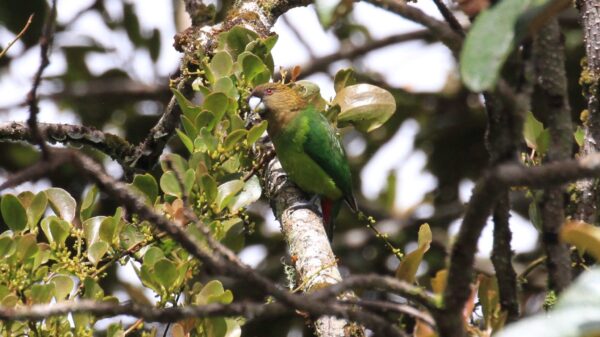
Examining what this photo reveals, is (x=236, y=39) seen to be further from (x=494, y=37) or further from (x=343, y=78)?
(x=494, y=37)

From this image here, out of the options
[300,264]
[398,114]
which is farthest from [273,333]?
[300,264]

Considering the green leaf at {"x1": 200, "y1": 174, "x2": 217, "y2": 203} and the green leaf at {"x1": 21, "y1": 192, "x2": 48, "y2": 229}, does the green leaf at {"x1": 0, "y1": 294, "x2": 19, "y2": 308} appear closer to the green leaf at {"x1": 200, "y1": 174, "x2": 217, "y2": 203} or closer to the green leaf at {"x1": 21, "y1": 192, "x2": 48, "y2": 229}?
the green leaf at {"x1": 21, "y1": 192, "x2": 48, "y2": 229}

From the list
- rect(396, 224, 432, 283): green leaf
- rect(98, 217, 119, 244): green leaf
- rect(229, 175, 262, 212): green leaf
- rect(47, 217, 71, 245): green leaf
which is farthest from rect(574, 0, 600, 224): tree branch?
rect(47, 217, 71, 245): green leaf

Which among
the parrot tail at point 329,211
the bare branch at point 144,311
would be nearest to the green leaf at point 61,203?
the bare branch at point 144,311

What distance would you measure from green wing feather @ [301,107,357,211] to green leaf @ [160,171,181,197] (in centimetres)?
181

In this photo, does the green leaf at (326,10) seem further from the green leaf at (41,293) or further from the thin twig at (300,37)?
the thin twig at (300,37)

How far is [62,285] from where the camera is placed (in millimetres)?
2168

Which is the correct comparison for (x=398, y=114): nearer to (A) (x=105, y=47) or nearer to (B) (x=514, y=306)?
(A) (x=105, y=47)

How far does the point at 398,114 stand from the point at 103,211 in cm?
178

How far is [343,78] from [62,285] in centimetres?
149

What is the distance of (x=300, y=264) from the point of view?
266cm

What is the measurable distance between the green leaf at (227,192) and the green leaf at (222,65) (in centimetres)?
51

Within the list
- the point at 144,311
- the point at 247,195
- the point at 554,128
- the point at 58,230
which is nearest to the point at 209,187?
the point at 247,195

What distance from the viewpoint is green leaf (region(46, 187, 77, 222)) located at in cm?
241
